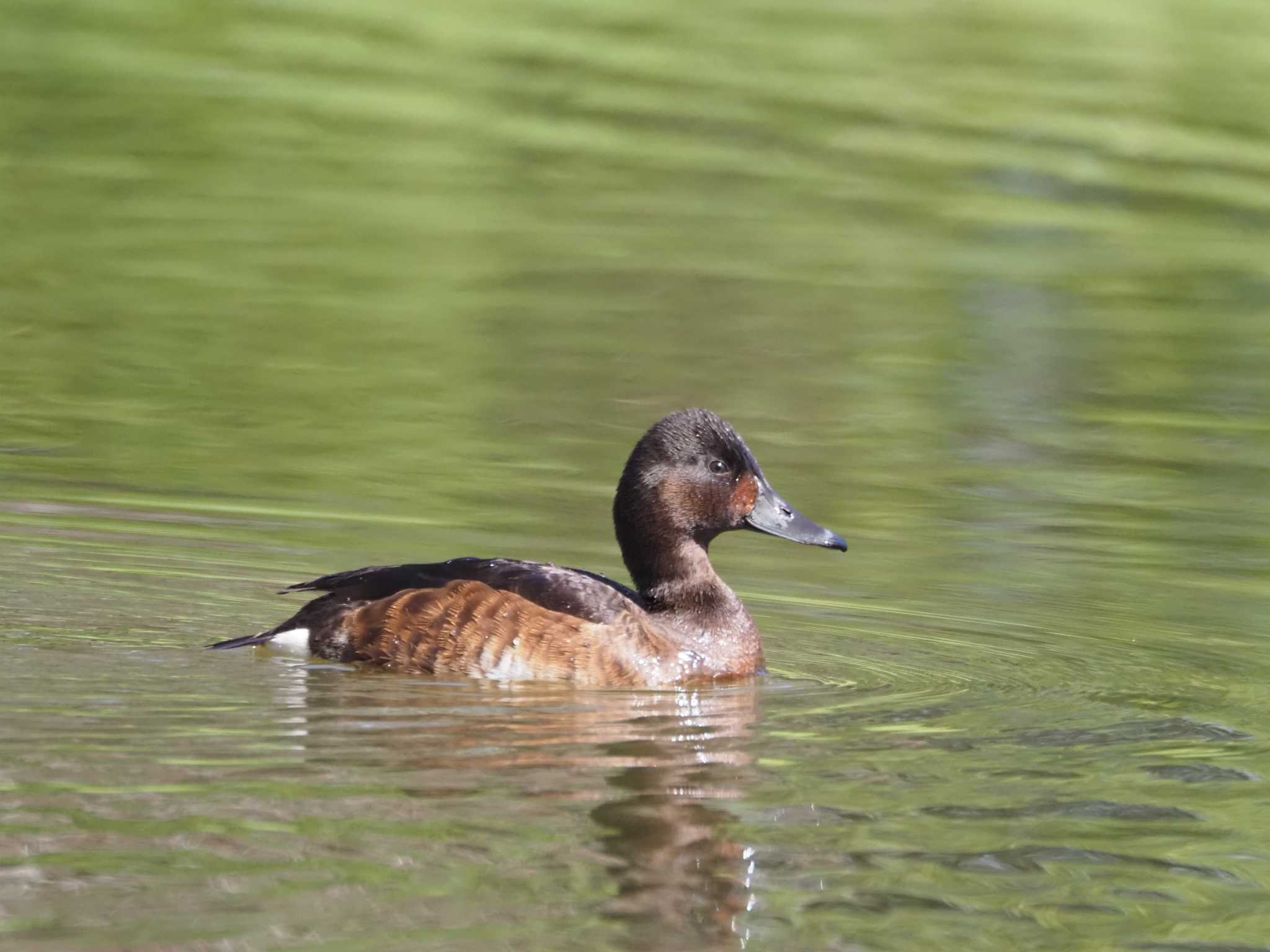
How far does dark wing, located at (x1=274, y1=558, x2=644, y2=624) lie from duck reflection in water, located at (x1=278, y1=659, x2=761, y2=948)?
0.35 m

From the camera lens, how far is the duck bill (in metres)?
9.38

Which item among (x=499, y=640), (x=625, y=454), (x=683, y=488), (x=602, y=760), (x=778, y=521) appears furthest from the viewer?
(x=625, y=454)

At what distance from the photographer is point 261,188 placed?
20094mm

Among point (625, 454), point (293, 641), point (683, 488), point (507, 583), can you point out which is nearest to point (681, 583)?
point (683, 488)

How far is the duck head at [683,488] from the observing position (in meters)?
9.18

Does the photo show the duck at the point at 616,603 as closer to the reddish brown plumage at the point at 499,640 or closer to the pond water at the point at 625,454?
the reddish brown plumage at the point at 499,640

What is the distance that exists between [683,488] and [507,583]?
889 millimetres

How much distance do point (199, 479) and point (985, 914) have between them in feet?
20.7

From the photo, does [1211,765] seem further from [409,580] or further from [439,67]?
[439,67]

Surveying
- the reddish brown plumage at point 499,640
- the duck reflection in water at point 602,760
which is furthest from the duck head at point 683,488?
the duck reflection in water at point 602,760

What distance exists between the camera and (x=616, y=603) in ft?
28.7

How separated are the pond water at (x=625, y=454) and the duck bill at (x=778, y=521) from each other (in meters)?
0.43

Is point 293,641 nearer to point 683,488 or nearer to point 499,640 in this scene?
point 499,640

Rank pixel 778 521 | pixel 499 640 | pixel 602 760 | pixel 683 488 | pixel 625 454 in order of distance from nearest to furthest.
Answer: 1. pixel 602 760
2. pixel 499 640
3. pixel 683 488
4. pixel 778 521
5. pixel 625 454
